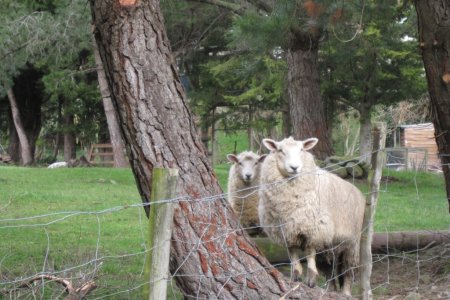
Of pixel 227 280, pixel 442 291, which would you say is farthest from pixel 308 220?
pixel 227 280

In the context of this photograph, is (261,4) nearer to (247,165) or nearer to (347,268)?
(247,165)

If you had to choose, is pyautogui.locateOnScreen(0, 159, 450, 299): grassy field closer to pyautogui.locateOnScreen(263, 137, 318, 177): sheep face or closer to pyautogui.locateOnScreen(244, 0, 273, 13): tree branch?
pyautogui.locateOnScreen(263, 137, 318, 177): sheep face

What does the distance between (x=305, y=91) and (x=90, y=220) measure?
6.88 metres

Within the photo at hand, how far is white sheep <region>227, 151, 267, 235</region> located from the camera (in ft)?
29.1

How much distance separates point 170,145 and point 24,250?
453 centimetres

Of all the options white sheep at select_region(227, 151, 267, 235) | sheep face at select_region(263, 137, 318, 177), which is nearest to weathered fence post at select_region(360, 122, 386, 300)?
sheep face at select_region(263, 137, 318, 177)

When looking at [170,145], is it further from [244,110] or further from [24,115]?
[24,115]

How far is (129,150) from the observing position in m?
5.06

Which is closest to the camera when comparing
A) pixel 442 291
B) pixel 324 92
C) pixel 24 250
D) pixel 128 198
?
pixel 442 291

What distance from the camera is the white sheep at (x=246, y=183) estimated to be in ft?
29.1

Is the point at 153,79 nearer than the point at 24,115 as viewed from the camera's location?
Yes

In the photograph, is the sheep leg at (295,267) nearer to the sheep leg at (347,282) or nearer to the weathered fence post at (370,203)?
the sheep leg at (347,282)

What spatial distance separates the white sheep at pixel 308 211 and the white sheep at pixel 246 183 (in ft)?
5.31

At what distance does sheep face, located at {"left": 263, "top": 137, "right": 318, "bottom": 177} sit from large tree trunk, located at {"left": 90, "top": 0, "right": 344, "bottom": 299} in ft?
5.90
